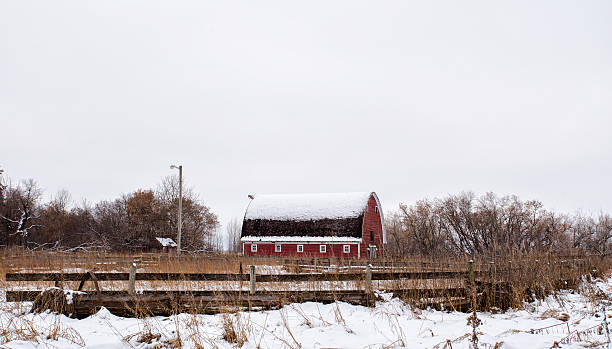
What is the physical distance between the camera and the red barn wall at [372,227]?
35000mm

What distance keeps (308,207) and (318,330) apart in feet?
98.9

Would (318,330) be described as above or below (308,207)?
below

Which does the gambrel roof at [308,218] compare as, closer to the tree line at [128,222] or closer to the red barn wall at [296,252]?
the red barn wall at [296,252]

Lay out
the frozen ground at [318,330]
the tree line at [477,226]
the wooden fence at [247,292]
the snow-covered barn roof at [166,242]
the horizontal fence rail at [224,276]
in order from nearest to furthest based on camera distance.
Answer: the frozen ground at [318,330] < the wooden fence at [247,292] < the horizontal fence rail at [224,276] < the tree line at [477,226] < the snow-covered barn roof at [166,242]

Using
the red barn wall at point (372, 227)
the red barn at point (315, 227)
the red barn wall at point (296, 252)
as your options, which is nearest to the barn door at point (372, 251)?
the red barn at point (315, 227)

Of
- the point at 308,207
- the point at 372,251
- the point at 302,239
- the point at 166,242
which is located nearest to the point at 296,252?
the point at 302,239

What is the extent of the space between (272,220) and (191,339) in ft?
102

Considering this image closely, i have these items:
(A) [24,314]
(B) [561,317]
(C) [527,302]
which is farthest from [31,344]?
(C) [527,302]

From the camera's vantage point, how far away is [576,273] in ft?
50.0

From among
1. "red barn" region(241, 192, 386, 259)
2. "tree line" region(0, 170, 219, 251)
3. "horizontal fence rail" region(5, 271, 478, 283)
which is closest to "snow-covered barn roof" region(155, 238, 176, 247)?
"tree line" region(0, 170, 219, 251)

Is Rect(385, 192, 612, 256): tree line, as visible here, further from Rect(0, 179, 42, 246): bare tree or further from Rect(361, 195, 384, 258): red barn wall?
Rect(0, 179, 42, 246): bare tree

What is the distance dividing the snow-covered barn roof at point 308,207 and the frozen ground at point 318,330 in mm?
26144

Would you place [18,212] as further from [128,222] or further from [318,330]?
[318,330]

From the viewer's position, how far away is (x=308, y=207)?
37.9 meters
